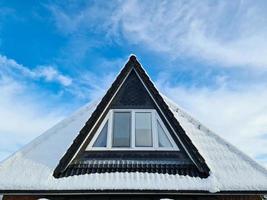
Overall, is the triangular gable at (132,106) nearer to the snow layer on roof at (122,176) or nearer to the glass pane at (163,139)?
the glass pane at (163,139)

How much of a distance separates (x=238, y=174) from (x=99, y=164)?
10.6ft

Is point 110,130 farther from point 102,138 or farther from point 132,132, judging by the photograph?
point 132,132

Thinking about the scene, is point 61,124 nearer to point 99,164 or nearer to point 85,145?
point 85,145

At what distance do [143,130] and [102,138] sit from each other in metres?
1.07

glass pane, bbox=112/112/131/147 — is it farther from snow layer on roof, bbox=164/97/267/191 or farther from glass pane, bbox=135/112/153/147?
snow layer on roof, bbox=164/97/267/191

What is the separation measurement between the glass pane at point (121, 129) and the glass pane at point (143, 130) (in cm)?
21

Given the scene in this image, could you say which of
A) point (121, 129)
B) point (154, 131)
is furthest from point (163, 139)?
point (121, 129)

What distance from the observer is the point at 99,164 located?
6941 mm

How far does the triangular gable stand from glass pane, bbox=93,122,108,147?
0.17 meters

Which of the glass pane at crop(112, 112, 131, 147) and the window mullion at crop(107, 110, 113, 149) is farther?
the glass pane at crop(112, 112, 131, 147)

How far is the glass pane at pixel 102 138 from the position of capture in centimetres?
734

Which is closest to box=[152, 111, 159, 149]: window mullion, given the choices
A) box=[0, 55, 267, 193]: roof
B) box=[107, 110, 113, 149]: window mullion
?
box=[0, 55, 267, 193]: roof

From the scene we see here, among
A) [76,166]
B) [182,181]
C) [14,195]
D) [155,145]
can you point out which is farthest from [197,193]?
[14,195]

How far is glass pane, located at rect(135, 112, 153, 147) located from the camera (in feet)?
24.3
